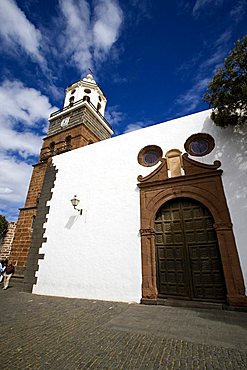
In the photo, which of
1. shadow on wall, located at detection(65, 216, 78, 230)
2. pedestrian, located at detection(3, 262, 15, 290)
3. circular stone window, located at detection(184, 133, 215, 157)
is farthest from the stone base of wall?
circular stone window, located at detection(184, 133, 215, 157)

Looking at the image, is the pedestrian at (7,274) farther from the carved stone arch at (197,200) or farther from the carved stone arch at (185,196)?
the carved stone arch at (185,196)

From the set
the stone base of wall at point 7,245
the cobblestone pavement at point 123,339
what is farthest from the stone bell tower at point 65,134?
the cobblestone pavement at point 123,339

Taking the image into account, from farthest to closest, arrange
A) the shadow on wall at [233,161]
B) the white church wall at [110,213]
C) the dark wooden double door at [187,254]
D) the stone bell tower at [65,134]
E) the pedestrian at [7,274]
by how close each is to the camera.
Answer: the stone bell tower at [65,134]
the pedestrian at [7,274]
the white church wall at [110,213]
the shadow on wall at [233,161]
the dark wooden double door at [187,254]

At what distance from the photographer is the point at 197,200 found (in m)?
5.73

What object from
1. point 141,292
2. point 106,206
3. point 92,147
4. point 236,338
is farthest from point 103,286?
point 92,147

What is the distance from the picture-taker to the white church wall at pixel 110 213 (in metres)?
5.64

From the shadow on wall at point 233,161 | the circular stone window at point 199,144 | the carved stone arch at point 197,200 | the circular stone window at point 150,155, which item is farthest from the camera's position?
the circular stone window at point 150,155

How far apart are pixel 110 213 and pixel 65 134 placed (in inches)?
Result: 372

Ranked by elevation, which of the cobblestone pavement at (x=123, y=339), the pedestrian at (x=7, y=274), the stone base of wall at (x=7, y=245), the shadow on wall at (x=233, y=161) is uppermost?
the shadow on wall at (x=233, y=161)

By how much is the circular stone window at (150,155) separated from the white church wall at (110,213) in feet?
0.58

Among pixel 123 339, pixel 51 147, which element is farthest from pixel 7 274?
pixel 51 147

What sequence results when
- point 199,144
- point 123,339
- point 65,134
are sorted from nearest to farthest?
point 123,339 → point 199,144 → point 65,134

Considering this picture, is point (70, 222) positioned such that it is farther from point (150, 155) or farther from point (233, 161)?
point (233, 161)

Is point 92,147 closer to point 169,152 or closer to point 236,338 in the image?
point 169,152
